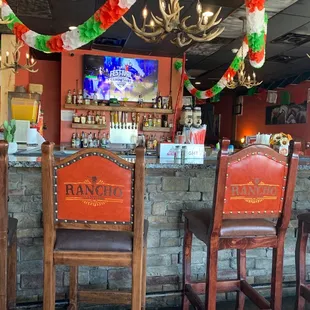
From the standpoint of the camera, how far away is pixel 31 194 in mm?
1950

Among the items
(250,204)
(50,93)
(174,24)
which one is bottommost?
(250,204)

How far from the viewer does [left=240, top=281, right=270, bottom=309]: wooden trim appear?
168 centimetres

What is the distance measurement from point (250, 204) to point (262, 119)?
8833 mm

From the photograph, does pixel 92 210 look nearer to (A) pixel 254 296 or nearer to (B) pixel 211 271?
(B) pixel 211 271

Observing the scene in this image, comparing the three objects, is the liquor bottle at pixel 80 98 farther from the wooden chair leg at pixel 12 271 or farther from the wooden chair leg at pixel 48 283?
the wooden chair leg at pixel 48 283

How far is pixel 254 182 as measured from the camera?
1.48m

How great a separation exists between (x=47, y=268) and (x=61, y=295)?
0.83m

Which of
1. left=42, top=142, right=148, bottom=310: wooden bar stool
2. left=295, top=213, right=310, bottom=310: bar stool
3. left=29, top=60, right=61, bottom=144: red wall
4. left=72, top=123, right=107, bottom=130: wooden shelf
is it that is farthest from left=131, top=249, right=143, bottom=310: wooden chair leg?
left=29, top=60, right=61, bottom=144: red wall

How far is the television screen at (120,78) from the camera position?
588 centimetres

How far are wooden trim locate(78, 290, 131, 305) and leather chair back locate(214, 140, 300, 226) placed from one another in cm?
72

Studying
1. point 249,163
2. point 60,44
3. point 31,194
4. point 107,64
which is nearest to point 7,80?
point 107,64

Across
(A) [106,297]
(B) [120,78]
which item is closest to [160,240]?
(A) [106,297]

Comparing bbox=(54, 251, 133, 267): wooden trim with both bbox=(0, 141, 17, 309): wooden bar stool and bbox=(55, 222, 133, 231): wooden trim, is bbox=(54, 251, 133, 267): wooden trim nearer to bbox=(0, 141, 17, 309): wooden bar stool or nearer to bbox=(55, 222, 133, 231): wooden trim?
bbox=(55, 222, 133, 231): wooden trim

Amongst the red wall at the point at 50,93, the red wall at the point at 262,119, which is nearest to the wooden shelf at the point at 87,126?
the red wall at the point at 50,93
